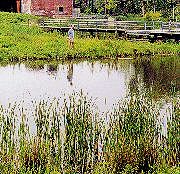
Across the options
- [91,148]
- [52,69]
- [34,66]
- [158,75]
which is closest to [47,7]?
[34,66]

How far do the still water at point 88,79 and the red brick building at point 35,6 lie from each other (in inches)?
1020

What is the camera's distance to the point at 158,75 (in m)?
30.1

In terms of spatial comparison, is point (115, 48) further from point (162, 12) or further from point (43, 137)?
point (162, 12)

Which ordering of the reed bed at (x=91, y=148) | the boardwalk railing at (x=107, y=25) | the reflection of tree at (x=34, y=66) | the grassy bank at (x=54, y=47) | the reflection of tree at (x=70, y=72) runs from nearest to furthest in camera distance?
the reed bed at (x=91, y=148)
the reflection of tree at (x=70, y=72)
the reflection of tree at (x=34, y=66)
the grassy bank at (x=54, y=47)
the boardwalk railing at (x=107, y=25)

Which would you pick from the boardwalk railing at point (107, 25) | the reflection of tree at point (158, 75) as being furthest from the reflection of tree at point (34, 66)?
the boardwalk railing at point (107, 25)

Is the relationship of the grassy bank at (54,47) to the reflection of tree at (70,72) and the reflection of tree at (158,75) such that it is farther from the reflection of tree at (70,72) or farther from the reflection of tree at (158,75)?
the reflection of tree at (70,72)

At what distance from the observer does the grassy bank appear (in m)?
37.2

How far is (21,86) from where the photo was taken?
24.4m

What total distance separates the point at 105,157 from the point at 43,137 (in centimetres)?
138

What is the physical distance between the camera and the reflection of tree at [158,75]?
24953mm

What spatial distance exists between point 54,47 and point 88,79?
11.8 m

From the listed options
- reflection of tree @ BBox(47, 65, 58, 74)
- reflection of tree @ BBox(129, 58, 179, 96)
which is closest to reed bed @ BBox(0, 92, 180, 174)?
reflection of tree @ BBox(129, 58, 179, 96)

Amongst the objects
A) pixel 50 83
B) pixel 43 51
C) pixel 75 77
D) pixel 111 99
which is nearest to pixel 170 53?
pixel 43 51

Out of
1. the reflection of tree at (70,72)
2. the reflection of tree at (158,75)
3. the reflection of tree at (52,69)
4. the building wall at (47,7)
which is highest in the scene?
the building wall at (47,7)
